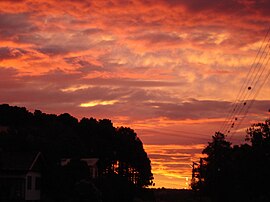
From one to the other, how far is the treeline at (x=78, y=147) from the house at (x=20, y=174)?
2267 millimetres

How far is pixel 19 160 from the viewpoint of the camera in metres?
67.8

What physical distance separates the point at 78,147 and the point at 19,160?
108ft

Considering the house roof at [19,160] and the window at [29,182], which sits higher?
→ the house roof at [19,160]

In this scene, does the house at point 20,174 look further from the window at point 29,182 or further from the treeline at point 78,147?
the treeline at point 78,147

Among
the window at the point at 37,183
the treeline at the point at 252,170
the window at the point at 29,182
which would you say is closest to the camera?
the treeline at the point at 252,170

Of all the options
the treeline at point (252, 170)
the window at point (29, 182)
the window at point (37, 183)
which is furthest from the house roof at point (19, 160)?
the treeline at point (252, 170)

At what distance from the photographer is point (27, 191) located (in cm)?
6756

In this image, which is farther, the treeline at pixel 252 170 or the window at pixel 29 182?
the window at pixel 29 182

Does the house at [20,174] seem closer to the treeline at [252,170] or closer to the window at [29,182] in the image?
the window at [29,182]

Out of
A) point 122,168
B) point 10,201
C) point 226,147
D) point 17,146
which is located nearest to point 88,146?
point 122,168

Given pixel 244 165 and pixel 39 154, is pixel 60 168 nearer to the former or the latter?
pixel 39 154

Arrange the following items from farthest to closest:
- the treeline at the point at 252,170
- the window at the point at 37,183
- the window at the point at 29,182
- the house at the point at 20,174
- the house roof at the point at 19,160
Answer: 1. the window at the point at 37,183
2. the window at the point at 29,182
3. the house roof at the point at 19,160
4. the house at the point at 20,174
5. the treeline at the point at 252,170

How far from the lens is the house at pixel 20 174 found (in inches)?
2613

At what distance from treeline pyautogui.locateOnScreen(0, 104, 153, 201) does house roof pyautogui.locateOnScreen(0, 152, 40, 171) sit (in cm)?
223
